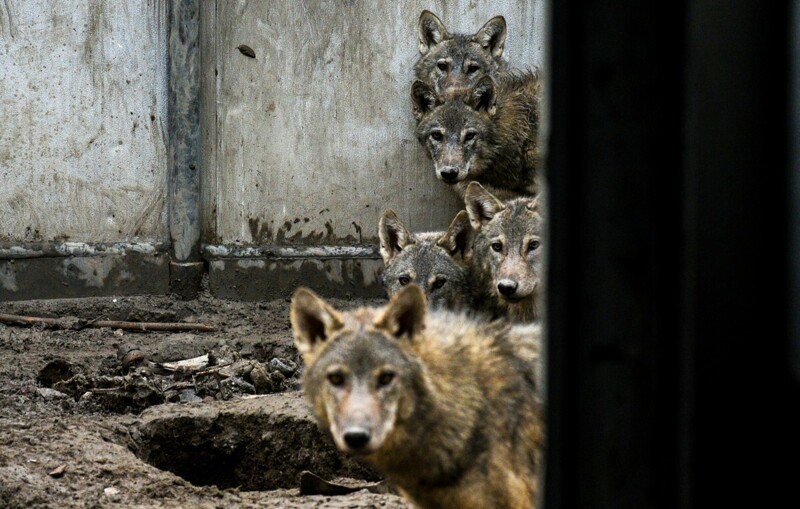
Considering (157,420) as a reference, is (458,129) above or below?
above

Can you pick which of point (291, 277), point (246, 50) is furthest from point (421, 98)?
point (291, 277)

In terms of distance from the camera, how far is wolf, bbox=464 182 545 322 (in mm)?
6449

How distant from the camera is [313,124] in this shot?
9.10m

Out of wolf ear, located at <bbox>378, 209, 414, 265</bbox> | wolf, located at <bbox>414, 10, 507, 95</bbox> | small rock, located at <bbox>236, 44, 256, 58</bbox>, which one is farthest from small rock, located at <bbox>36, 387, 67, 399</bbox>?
wolf, located at <bbox>414, 10, 507, 95</bbox>

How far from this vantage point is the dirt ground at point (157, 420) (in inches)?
200

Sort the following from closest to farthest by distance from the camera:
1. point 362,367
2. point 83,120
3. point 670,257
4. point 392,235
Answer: point 670,257
point 362,367
point 392,235
point 83,120

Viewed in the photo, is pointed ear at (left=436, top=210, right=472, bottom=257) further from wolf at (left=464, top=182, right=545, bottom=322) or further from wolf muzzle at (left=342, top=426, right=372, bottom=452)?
wolf muzzle at (left=342, top=426, right=372, bottom=452)

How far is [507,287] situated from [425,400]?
8.57ft

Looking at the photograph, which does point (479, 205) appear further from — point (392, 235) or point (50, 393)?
point (50, 393)

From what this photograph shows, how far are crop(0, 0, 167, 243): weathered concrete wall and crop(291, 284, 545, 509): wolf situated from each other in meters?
5.08

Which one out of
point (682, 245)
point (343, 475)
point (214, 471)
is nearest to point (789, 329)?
point (682, 245)

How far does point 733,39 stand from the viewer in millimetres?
1912

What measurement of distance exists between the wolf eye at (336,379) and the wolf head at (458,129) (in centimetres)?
530

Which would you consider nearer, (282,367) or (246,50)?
(282,367)
